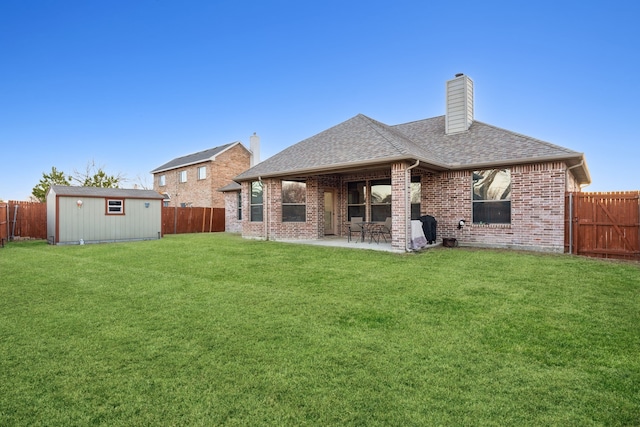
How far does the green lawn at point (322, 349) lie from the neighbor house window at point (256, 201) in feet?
27.4

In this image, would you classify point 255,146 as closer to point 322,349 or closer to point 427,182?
point 427,182

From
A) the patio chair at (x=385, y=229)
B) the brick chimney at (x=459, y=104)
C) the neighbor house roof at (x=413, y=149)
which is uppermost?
the brick chimney at (x=459, y=104)

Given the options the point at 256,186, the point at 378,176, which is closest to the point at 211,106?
the point at 256,186

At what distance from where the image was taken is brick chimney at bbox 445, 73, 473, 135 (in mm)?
12828

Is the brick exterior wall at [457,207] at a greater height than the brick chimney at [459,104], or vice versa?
the brick chimney at [459,104]

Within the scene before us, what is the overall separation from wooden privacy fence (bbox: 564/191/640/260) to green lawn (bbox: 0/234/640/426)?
2645 mm

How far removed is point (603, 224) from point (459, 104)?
6.52 metres

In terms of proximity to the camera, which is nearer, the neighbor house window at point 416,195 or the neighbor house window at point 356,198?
the neighbor house window at point 416,195

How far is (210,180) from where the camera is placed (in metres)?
25.5

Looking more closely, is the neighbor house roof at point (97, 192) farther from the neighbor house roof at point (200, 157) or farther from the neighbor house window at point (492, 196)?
the neighbor house window at point (492, 196)

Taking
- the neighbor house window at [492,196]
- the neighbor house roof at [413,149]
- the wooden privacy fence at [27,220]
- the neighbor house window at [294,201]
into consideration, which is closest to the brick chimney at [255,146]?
the neighbor house roof at [413,149]

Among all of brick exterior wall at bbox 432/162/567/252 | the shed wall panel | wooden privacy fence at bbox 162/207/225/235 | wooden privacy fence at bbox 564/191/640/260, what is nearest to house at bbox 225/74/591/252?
brick exterior wall at bbox 432/162/567/252

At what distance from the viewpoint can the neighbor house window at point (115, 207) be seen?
49.6ft

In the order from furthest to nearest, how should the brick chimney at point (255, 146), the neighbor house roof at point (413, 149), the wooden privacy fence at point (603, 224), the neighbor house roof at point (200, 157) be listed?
the brick chimney at point (255, 146), the neighbor house roof at point (200, 157), the neighbor house roof at point (413, 149), the wooden privacy fence at point (603, 224)
